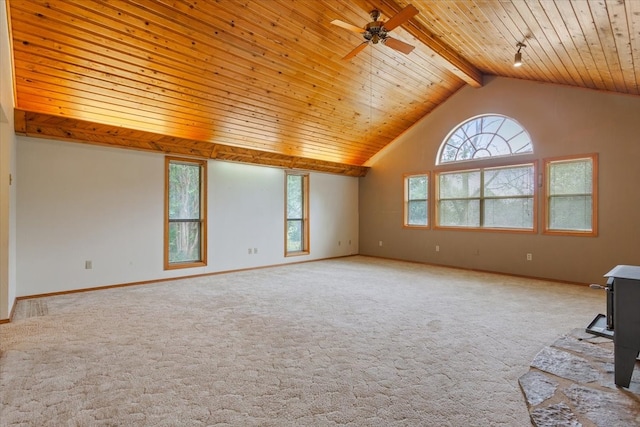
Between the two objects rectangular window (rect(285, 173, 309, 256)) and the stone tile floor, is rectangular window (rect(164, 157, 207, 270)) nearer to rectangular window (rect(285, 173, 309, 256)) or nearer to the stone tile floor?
rectangular window (rect(285, 173, 309, 256))

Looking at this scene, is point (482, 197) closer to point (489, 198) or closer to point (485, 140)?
point (489, 198)

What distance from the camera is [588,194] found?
5430 millimetres

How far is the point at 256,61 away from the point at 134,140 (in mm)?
2297

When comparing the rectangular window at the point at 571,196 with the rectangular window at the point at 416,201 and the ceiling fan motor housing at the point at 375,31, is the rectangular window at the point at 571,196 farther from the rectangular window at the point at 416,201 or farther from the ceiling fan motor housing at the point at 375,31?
the ceiling fan motor housing at the point at 375,31

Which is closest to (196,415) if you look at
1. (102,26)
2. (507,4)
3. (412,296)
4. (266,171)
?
(412,296)

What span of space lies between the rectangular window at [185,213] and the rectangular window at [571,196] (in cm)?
624

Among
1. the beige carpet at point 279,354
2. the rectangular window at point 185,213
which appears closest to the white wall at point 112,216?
the rectangular window at point 185,213

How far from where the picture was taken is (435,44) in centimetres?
487

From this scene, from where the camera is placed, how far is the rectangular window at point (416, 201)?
755cm

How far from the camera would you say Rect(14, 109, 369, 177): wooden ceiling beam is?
4246mm

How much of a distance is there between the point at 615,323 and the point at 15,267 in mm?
6221

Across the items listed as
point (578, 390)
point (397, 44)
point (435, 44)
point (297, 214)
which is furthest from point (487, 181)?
point (578, 390)

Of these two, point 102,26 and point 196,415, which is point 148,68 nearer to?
point 102,26

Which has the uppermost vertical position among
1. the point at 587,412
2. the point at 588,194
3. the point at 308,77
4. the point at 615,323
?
the point at 308,77
